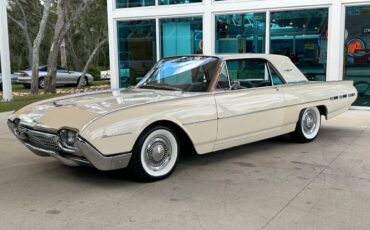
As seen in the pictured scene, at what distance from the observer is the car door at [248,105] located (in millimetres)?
5602

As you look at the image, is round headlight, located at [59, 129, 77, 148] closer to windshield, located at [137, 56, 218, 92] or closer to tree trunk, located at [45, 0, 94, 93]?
windshield, located at [137, 56, 218, 92]

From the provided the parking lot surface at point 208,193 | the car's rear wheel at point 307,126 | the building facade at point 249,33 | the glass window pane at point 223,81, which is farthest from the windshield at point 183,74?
the building facade at point 249,33

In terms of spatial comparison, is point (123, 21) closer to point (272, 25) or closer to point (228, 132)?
point (272, 25)

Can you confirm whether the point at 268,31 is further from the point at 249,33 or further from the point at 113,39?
the point at 113,39

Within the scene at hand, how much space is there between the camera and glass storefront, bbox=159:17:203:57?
12398 mm

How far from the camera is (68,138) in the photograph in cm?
464

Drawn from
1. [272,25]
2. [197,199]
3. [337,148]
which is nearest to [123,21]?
[272,25]

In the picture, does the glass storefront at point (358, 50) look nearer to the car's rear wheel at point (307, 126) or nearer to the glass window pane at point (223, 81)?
the car's rear wheel at point (307, 126)

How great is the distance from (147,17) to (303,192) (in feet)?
31.1

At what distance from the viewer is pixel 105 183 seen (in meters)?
4.97

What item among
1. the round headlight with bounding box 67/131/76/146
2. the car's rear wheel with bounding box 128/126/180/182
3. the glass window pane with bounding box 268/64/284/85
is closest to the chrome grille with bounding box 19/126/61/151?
the round headlight with bounding box 67/131/76/146

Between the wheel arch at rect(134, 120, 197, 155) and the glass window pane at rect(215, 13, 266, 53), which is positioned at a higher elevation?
Answer: the glass window pane at rect(215, 13, 266, 53)

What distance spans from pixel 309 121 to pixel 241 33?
5.17 m

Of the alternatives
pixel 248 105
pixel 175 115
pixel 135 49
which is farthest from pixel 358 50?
pixel 175 115
